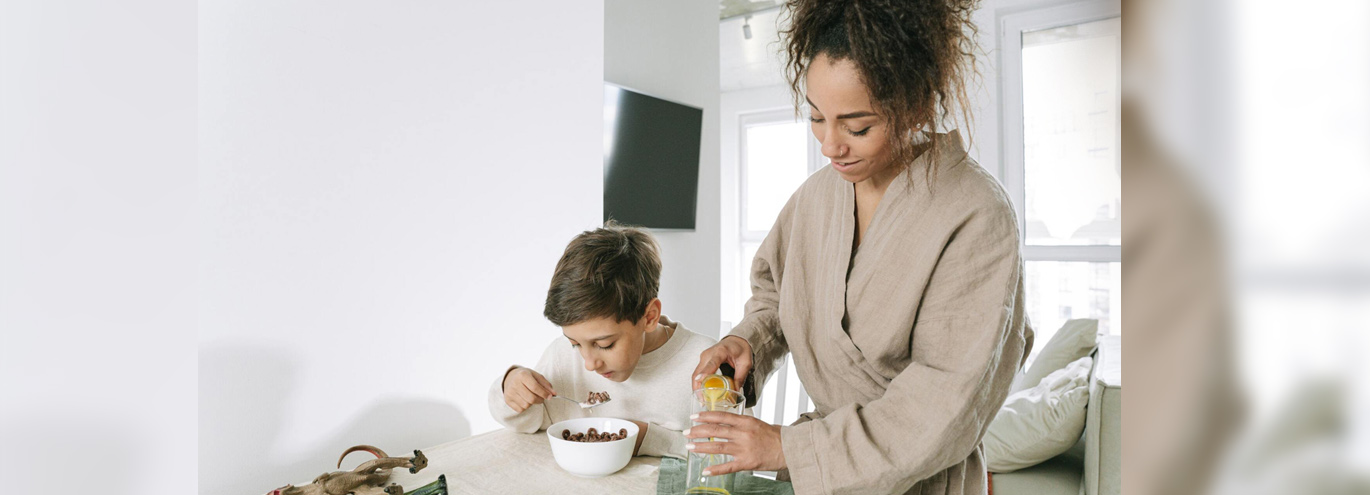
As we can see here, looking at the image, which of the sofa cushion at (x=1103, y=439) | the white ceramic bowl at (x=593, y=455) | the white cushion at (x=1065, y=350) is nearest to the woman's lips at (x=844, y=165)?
the white ceramic bowl at (x=593, y=455)

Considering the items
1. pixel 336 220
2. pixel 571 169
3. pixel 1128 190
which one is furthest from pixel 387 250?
pixel 1128 190

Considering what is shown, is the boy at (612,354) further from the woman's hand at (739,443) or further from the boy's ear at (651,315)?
the woman's hand at (739,443)

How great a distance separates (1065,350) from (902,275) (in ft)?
6.63

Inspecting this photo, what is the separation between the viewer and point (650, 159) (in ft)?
9.46

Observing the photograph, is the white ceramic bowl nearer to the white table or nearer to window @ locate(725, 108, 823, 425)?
the white table

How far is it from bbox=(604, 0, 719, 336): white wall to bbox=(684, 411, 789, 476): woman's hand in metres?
1.99

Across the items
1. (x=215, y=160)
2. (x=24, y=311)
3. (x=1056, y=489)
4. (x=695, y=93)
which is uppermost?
(x=695, y=93)

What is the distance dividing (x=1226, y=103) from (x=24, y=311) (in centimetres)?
64

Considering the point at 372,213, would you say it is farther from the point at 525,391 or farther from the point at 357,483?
the point at 357,483

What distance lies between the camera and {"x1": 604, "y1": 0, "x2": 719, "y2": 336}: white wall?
9.00ft

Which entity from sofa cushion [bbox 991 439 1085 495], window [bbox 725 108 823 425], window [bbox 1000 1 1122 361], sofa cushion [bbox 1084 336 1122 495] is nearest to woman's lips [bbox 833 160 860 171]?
sofa cushion [bbox 1084 336 1122 495]

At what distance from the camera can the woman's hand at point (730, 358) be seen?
3.31 feet

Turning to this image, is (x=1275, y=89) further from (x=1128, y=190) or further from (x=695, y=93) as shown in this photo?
(x=695, y=93)

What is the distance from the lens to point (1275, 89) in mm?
87
